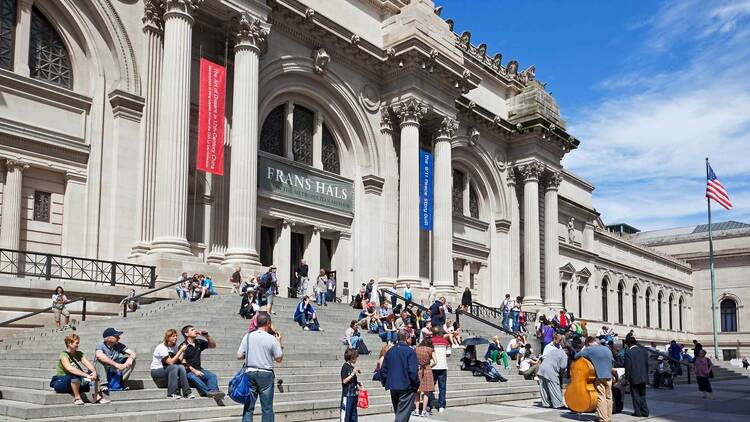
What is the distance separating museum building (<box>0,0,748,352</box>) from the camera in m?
22.3

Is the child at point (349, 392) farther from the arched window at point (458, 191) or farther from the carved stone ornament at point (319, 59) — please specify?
the arched window at point (458, 191)

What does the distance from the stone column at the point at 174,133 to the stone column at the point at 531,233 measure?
2463 cm

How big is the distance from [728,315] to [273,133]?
6821cm

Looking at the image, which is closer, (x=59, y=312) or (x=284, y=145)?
(x=59, y=312)

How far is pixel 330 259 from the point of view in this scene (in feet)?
106

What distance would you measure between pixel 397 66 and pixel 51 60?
15.8 metres

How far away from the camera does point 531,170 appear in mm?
43312

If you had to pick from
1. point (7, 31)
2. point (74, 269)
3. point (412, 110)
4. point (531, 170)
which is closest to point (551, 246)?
point (531, 170)

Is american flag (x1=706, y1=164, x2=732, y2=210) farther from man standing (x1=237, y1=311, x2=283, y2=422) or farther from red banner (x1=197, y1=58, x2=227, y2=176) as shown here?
man standing (x1=237, y1=311, x2=283, y2=422)

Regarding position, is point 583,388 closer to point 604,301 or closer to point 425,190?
point 425,190

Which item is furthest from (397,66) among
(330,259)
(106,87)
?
(106,87)

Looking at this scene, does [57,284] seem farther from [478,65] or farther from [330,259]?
[478,65]

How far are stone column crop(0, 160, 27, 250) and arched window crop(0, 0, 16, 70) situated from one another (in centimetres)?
303

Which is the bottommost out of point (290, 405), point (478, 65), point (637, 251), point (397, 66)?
point (290, 405)
